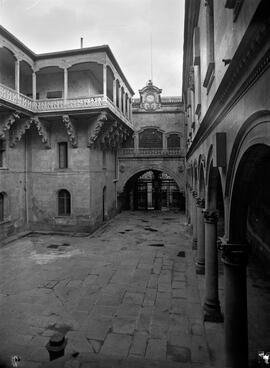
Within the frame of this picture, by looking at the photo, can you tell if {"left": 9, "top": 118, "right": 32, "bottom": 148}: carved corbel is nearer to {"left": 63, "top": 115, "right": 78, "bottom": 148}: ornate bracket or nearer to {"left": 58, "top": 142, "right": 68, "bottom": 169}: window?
{"left": 63, "top": 115, "right": 78, "bottom": 148}: ornate bracket

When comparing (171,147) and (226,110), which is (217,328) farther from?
(171,147)

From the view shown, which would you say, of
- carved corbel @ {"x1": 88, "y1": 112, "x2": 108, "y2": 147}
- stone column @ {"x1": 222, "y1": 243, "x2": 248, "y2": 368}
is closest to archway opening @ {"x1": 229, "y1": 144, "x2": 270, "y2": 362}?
stone column @ {"x1": 222, "y1": 243, "x2": 248, "y2": 368}

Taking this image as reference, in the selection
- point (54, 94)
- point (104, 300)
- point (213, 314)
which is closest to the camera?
point (213, 314)

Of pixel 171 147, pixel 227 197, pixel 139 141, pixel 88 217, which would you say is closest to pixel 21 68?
pixel 88 217

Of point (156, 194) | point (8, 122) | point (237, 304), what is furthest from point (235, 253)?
point (156, 194)

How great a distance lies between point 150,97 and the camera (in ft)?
82.7

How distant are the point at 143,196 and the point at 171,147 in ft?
20.0

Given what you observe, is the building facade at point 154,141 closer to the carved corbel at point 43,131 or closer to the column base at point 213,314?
the carved corbel at point 43,131

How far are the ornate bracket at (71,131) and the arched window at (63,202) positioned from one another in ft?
10.3

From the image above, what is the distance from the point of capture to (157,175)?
2716 centimetres

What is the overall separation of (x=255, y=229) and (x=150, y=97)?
16.8 metres

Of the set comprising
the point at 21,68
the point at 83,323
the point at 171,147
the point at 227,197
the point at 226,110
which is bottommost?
the point at 83,323

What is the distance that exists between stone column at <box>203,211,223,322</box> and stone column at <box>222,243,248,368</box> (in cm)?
248

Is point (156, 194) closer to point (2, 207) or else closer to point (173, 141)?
point (173, 141)
